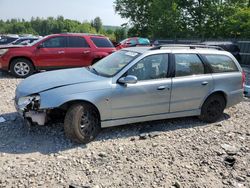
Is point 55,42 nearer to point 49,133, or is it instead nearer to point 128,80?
point 49,133

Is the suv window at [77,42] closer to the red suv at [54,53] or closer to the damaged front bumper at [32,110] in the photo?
the red suv at [54,53]

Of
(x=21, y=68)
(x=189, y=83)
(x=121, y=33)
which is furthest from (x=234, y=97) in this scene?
(x=121, y=33)

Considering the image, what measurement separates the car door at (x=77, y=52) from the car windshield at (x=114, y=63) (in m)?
4.32

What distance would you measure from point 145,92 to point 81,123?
1.26m

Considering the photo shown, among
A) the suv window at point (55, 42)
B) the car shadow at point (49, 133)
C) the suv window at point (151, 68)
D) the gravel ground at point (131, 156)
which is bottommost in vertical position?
the gravel ground at point (131, 156)

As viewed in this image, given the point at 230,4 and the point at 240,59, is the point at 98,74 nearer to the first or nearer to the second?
the point at 240,59

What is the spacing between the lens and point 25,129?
481 cm

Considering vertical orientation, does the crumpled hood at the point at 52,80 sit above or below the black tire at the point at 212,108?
above

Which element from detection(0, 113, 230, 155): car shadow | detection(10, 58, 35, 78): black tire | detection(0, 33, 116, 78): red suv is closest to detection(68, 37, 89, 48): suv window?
detection(0, 33, 116, 78): red suv

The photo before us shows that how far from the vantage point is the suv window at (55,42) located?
31.2ft

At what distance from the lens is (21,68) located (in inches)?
365

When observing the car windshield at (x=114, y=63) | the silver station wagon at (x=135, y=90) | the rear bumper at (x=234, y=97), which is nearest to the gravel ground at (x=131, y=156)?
the silver station wagon at (x=135, y=90)

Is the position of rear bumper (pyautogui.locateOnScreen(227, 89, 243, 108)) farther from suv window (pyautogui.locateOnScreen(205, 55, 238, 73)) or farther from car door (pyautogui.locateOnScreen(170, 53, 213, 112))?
car door (pyautogui.locateOnScreen(170, 53, 213, 112))

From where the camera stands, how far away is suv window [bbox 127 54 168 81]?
481 centimetres
